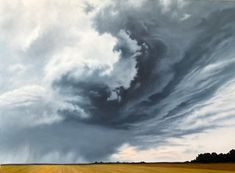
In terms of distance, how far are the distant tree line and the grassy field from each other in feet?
0.50

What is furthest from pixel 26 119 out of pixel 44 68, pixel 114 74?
pixel 114 74

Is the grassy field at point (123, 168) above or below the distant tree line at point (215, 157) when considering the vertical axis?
below

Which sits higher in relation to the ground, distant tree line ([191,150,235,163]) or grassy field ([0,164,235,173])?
distant tree line ([191,150,235,163])

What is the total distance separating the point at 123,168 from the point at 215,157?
2.03 meters

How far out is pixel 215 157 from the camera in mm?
10227

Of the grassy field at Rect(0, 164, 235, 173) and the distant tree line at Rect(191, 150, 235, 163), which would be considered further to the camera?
the distant tree line at Rect(191, 150, 235, 163)

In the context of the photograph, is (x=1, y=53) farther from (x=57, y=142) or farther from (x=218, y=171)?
(x=218, y=171)

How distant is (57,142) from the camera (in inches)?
376

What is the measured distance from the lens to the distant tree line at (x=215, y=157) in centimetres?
1012

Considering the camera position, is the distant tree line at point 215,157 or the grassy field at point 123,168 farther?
the distant tree line at point 215,157

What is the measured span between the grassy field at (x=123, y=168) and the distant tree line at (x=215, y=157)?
0.50 ft

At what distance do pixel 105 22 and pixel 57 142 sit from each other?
8.46 feet

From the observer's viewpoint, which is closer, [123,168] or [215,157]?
[123,168]

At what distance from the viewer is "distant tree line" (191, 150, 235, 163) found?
10.1m
